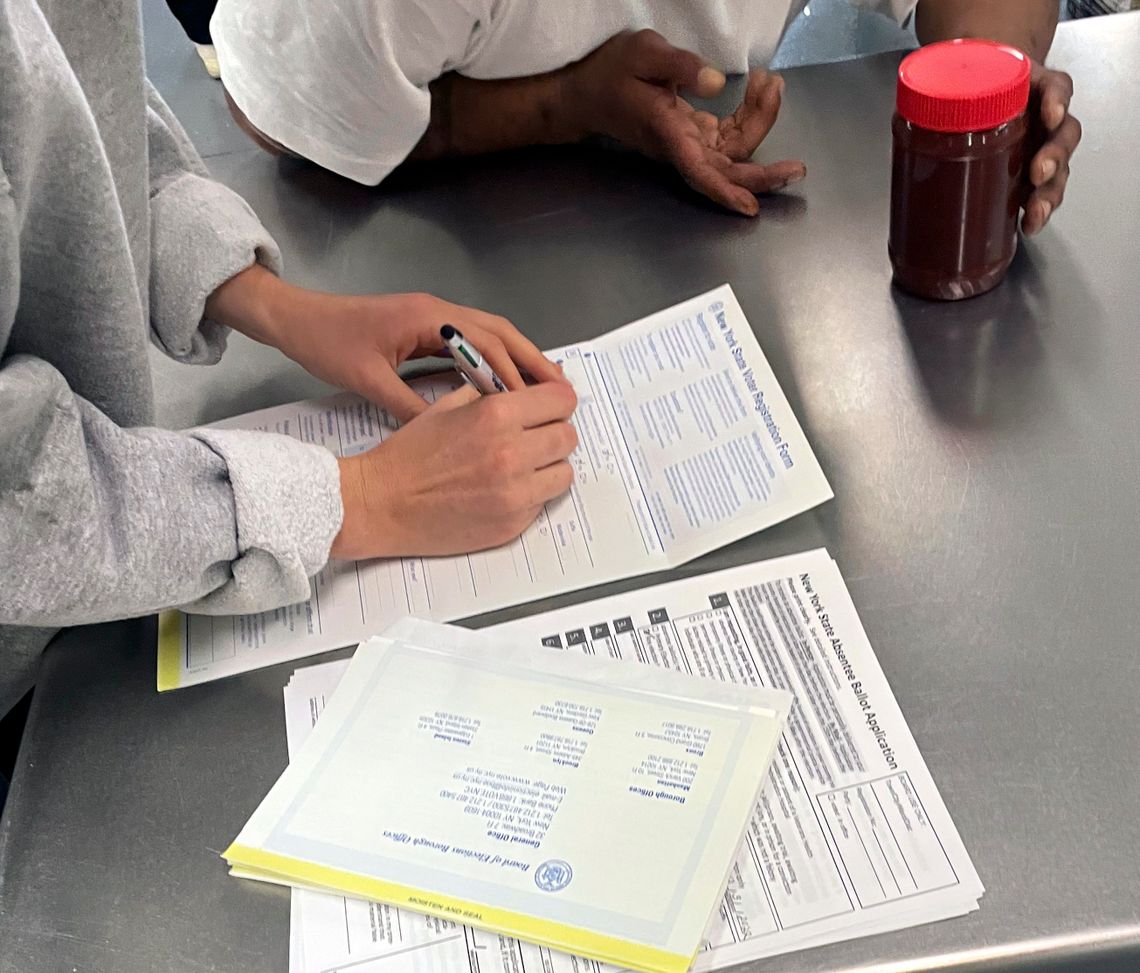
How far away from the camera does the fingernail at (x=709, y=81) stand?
0.97 metres

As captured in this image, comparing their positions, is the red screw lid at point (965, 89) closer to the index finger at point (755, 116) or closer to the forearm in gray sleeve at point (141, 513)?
the index finger at point (755, 116)

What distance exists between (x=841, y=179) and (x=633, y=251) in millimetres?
190

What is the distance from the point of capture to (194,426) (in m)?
0.88

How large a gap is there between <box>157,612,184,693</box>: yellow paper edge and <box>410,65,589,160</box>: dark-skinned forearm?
54cm

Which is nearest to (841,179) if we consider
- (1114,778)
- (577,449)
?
(577,449)

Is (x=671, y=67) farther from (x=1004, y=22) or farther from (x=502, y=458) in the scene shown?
(x=502, y=458)

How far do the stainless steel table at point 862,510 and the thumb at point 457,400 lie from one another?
0.36ft

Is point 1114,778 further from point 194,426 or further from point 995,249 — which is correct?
point 194,426

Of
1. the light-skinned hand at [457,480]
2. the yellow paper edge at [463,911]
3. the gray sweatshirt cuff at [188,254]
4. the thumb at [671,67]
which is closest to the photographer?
the yellow paper edge at [463,911]

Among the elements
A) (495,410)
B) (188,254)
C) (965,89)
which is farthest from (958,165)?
(188,254)

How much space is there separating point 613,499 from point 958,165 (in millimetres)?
315

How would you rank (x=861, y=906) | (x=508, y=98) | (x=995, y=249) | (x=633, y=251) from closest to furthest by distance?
(x=861, y=906) → (x=995, y=249) → (x=633, y=251) → (x=508, y=98)

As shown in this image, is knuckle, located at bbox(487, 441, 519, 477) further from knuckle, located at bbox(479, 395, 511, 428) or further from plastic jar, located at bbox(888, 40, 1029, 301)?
plastic jar, located at bbox(888, 40, 1029, 301)

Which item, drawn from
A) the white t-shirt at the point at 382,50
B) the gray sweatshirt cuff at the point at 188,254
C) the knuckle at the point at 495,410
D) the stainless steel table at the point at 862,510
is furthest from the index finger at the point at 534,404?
the white t-shirt at the point at 382,50
